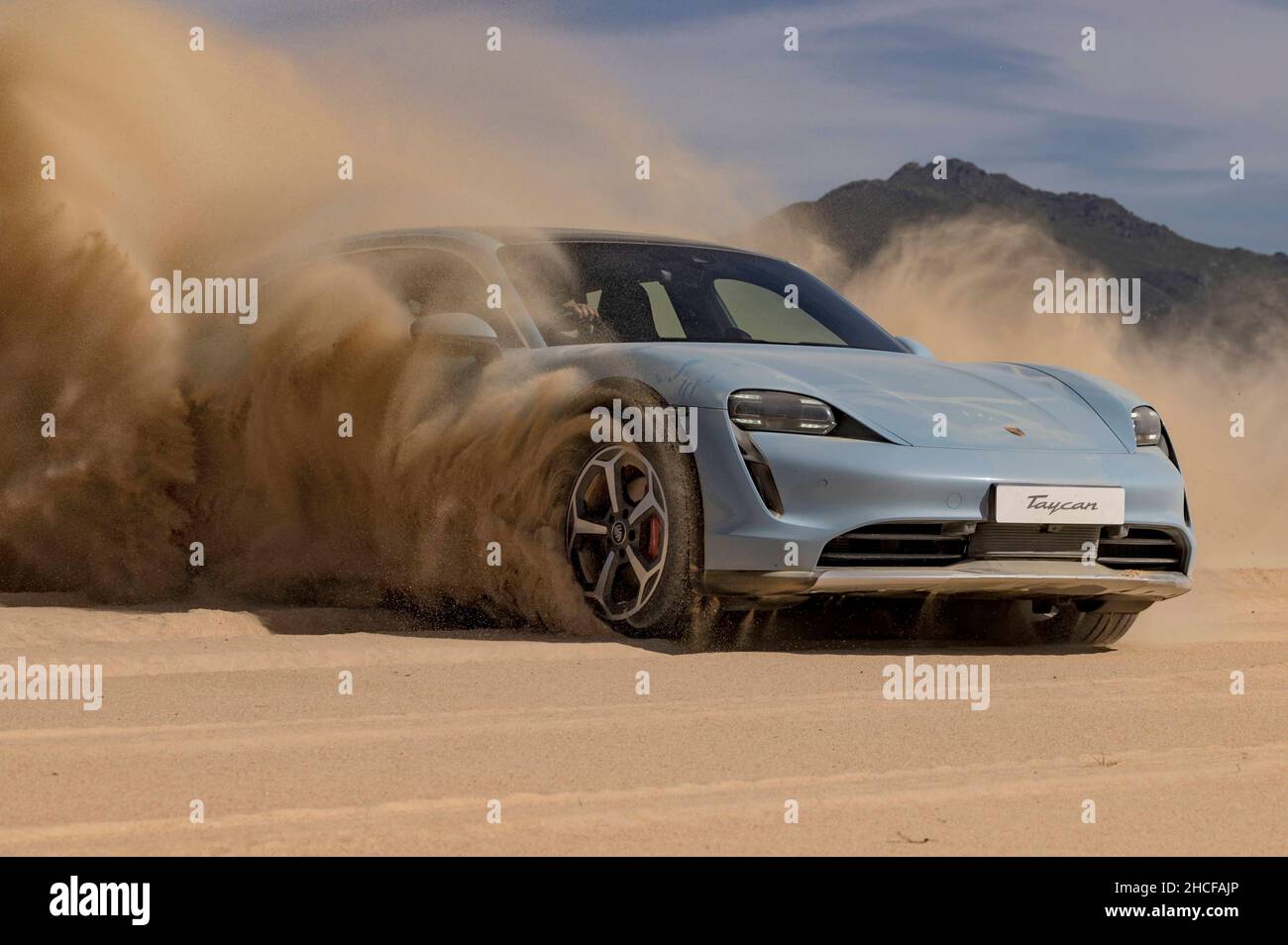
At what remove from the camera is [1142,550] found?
22.7 feet

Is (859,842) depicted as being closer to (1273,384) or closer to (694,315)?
(694,315)

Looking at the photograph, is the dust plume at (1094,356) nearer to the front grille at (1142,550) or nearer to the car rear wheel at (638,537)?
the front grille at (1142,550)

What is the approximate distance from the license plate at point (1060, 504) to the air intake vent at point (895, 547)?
199mm

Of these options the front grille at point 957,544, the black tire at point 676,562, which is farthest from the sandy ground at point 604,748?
the front grille at point 957,544

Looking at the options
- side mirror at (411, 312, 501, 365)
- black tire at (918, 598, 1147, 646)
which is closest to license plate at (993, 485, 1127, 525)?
black tire at (918, 598, 1147, 646)

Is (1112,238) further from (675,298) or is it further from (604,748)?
(604,748)

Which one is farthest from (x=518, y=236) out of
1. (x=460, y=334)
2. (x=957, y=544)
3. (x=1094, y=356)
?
(x=1094, y=356)

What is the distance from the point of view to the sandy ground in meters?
3.53

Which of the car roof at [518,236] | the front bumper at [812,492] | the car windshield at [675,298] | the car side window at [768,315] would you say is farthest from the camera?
the car side window at [768,315]

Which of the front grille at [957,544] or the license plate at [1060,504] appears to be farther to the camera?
the license plate at [1060,504]

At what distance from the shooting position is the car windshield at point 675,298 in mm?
7367

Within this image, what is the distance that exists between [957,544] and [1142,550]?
2.99 ft
